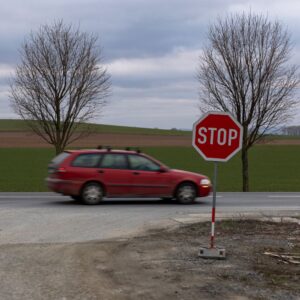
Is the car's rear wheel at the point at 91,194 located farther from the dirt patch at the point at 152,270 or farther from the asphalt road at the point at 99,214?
the dirt patch at the point at 152,270

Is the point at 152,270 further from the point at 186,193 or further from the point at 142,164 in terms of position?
the point at 186,193

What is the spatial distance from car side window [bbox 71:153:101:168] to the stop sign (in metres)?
7.49

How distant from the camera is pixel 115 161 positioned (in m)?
15.6

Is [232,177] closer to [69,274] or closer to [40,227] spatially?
[40,227]

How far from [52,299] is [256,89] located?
19.4 m

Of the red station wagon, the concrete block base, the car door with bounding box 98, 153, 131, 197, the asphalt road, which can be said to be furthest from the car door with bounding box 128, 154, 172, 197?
the concrete block base

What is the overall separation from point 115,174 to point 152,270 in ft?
27.7

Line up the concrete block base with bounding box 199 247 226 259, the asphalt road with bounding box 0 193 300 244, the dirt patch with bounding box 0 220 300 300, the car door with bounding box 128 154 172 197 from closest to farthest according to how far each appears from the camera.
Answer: the dirt patch with bounding box 0 220 300 300, the concrete block base with bounding box 199 247 226 259, the asphalt road with bounding box 0 193 300 244, the car door with bounding box 128 154 172 197

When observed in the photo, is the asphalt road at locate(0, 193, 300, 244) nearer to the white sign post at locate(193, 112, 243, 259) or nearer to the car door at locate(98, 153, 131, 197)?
the car door at locate(98, 153, 131, 197)

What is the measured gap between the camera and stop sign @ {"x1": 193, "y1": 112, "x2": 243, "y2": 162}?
27.0 ft

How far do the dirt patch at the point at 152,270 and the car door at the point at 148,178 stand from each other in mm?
5816

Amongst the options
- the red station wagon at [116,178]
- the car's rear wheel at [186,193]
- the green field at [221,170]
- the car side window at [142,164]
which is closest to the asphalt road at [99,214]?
the car's rear wheel at [186,193]

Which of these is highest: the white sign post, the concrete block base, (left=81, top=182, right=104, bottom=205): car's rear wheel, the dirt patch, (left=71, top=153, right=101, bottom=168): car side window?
the white sign post

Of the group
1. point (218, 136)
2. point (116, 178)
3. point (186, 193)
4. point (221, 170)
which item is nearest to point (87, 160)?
point (116, 178)
